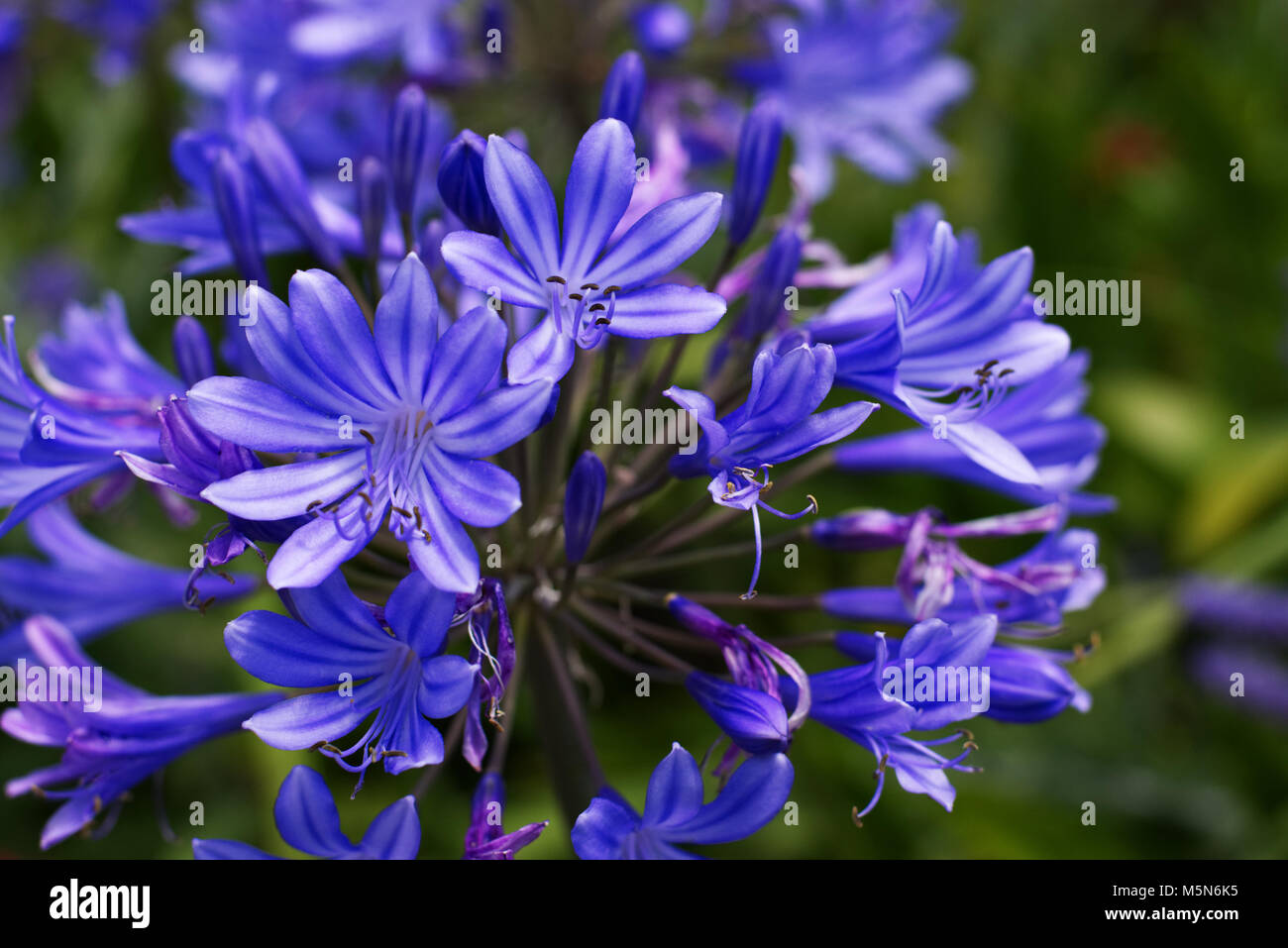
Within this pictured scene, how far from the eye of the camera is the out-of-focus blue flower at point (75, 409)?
212cm

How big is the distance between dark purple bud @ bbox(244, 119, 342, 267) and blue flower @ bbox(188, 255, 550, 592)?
2.48ft

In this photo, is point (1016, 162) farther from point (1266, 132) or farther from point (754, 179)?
point (754, 179)

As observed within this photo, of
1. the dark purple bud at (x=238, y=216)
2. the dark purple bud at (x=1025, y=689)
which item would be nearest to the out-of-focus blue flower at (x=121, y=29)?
the dark purple bud at (x=238, y=216)

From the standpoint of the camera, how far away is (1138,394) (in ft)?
14.3

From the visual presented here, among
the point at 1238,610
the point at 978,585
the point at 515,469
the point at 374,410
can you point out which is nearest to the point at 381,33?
the point at 515,469

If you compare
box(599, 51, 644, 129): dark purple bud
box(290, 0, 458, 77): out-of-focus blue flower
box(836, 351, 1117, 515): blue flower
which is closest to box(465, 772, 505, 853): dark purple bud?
box(836, 351, 1117, 515): blue flower

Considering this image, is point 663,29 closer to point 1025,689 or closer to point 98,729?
point 1025,689

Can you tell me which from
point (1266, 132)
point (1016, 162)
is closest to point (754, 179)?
point (1016, 162)

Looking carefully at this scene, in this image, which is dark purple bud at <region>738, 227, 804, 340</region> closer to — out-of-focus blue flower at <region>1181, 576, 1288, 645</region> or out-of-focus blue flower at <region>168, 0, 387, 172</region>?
out-of-focus blue flower at <region>168, 0, 387, 172</region>

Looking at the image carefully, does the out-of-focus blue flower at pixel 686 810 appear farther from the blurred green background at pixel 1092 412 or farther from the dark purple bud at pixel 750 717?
the blurred green background at pixel 1092 412

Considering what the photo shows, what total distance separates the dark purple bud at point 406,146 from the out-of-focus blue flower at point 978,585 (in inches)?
47.6

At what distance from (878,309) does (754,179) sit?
1.37 feet

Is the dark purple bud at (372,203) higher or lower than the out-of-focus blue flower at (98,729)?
higher

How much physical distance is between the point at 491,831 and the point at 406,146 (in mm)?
1498
